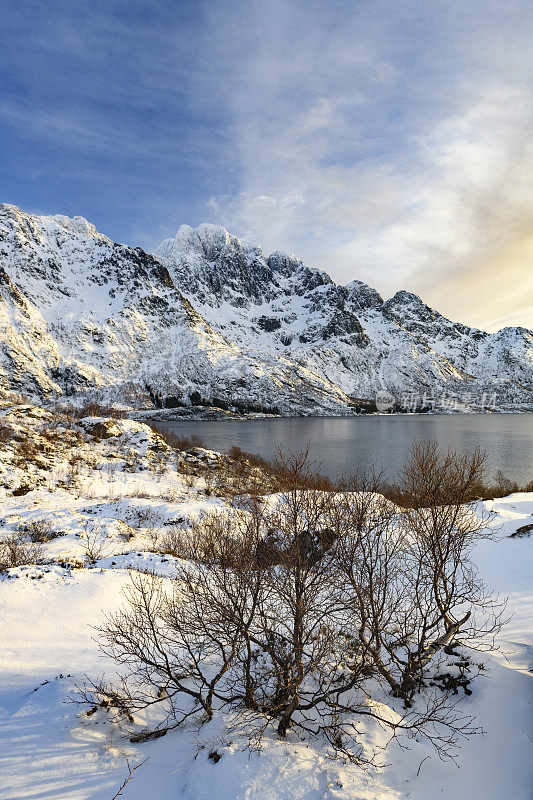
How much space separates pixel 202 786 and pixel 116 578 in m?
6.71

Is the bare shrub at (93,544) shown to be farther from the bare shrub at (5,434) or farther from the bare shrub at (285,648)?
the bare shrub at (5,434)

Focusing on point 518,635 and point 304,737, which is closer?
point 304,737

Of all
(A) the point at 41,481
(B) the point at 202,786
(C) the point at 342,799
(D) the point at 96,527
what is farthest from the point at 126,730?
(A) the point at 41,481

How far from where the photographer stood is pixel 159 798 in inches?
199

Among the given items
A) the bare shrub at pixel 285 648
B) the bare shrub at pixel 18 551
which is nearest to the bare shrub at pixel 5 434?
the bare shrub at pixel 18 551

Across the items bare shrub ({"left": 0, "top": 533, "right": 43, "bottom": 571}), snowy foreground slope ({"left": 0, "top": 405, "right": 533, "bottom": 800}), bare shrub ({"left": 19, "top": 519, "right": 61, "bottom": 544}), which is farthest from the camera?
bare shrub ({"left": 19, "top": 519, "right": 61, "bottom": 544})

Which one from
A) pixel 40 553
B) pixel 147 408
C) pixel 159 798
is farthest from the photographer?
pixel 147 408

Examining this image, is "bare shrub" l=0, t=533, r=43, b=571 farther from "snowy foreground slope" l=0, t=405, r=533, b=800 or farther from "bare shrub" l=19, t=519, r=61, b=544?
"snowy foreground slope" l=0, t=405, r=533, b=800

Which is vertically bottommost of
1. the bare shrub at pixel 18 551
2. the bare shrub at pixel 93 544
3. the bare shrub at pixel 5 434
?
the bare shrub at pixel 93 544

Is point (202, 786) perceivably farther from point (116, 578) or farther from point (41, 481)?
point (41, 481)

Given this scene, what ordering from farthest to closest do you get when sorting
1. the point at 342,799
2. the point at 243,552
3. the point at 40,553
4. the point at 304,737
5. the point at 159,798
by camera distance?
the point at 40,553 < the point at 243,552 < the point at 304,737 < the point at 342,799 < the point at 159,798

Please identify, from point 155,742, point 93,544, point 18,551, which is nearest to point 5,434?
point 93,544

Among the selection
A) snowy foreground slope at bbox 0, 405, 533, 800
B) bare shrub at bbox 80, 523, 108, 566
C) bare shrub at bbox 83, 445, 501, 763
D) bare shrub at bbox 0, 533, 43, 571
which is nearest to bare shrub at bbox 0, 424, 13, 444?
bare shrub at bbox 80, 523, 108, 566

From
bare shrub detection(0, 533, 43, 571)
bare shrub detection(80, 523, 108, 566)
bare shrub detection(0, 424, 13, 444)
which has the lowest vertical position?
bare shrub detection(80, 523, 108, 566)
